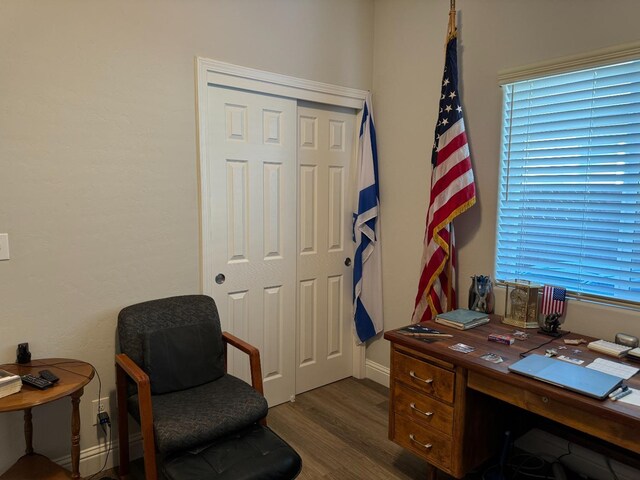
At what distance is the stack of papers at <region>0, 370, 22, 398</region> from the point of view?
167 cm

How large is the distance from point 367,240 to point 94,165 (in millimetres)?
1872

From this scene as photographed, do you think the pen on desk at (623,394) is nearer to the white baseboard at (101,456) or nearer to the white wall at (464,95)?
the white wall at (464,95)

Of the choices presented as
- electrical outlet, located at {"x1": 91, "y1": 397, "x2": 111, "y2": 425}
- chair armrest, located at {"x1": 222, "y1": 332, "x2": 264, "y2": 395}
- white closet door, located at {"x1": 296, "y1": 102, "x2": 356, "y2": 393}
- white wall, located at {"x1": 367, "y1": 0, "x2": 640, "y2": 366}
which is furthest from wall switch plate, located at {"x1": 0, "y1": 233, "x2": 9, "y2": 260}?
white wall, located at {"x1": 367, "y1": 0, "x2": 640, "y2": 366}

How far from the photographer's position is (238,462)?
1.73 meters

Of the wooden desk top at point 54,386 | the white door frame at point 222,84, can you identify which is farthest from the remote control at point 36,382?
the white door frame at point 222,84

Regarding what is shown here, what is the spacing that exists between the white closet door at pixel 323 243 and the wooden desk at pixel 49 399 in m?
1.52

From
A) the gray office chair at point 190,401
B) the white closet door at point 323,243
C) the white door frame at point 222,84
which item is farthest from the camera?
the white closet door at point 323,243

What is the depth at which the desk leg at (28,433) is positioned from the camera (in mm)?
1941

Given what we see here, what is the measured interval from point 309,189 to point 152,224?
1.12 meters

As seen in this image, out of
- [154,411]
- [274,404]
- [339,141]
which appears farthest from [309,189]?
[154,411]

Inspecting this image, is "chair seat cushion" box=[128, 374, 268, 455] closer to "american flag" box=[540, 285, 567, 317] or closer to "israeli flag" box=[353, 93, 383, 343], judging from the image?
"israeli flag" box=[353, 93, 383, 343]

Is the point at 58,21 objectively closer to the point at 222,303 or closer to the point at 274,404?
the point at 222,303

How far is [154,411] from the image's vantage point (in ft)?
6.28

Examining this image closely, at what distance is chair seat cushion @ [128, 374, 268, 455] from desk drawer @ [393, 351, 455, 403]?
69 centimetres
